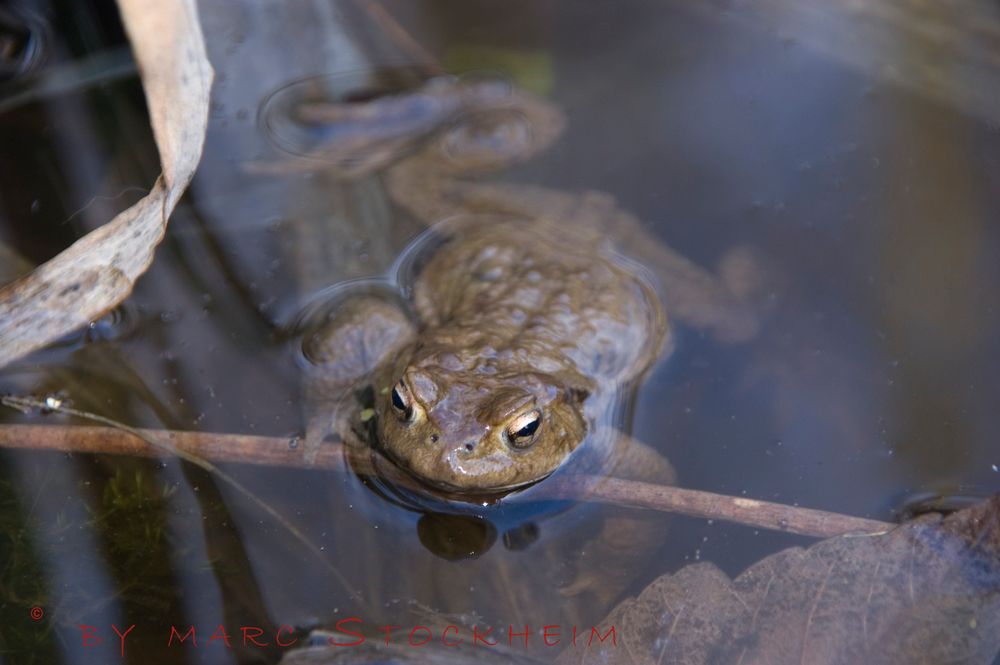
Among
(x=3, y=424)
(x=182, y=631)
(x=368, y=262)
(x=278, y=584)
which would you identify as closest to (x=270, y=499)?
(x=278, y=584)

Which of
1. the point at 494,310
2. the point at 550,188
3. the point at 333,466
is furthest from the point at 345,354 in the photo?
the point at 550,188

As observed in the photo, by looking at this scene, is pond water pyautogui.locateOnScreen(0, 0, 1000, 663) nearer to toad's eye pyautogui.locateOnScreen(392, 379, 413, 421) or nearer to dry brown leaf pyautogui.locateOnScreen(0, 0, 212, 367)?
toad's eye pyautogui.locateOnScreen(392, 379, 413, 421)

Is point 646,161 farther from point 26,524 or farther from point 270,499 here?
point 26,524

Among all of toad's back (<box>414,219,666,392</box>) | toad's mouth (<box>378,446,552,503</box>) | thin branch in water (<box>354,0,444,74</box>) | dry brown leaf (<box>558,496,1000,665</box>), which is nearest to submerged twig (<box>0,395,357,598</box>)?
toad's mouth (<box>378,446,552,503</box>)

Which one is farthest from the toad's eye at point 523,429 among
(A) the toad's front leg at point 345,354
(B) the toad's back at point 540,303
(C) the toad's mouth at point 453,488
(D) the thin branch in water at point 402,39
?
(D) the thin branch in water at point 402,39

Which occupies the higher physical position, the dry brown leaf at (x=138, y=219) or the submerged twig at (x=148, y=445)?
the dry brown leaf at (x=138, y=219)

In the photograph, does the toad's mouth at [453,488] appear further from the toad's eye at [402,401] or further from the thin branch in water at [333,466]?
the toad's eye at [402,401]
